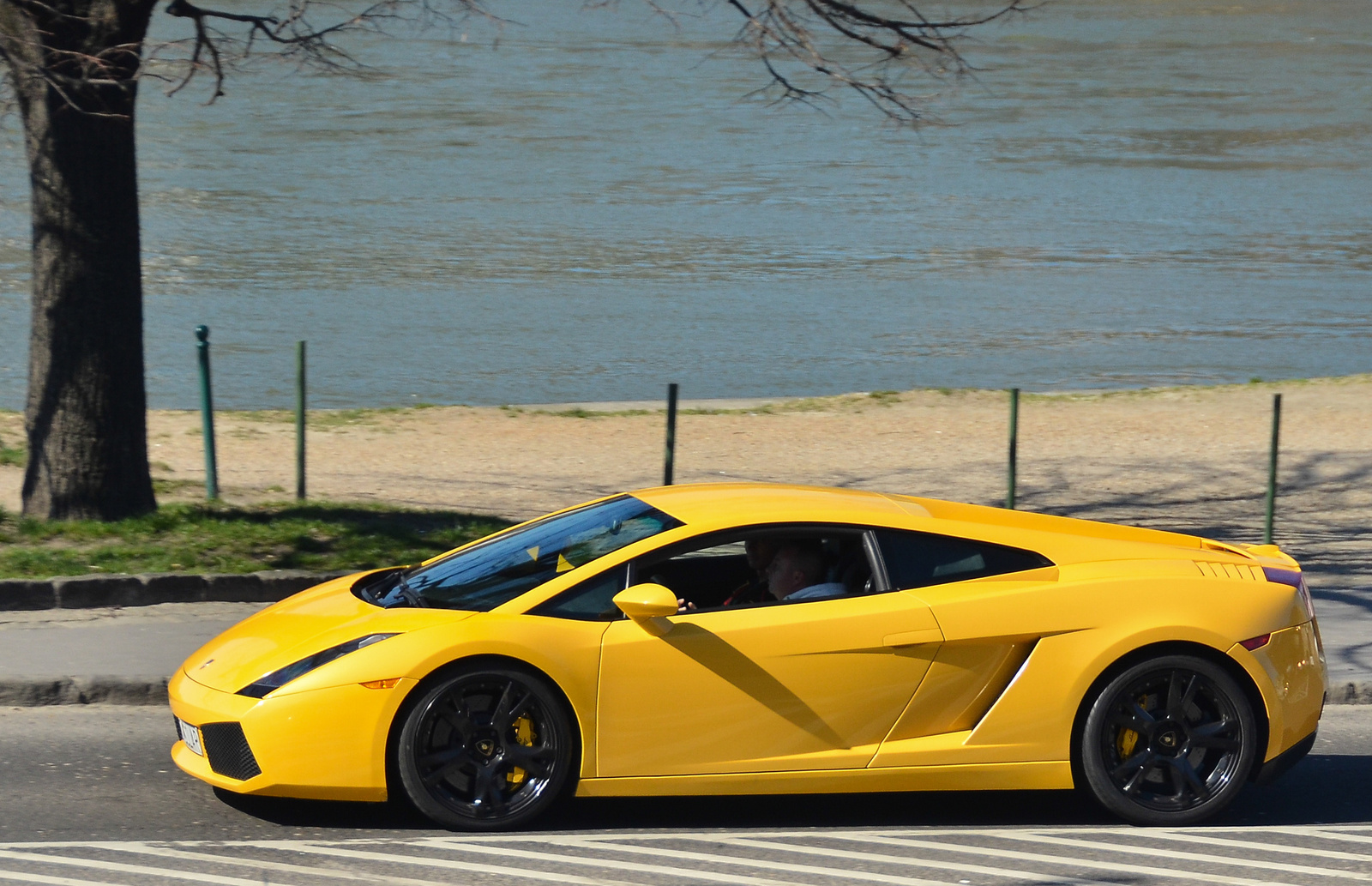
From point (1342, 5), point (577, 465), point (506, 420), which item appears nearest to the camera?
point (577, 465)

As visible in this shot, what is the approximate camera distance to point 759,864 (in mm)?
5559

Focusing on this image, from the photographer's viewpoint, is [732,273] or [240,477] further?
[732,273]

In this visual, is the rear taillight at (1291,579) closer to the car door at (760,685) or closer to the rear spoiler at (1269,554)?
the rear spoiler at (1269,554)

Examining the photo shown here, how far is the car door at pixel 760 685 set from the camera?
5.71 metres

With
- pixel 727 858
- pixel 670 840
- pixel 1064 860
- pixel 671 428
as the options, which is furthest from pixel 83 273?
pixel 1064 860

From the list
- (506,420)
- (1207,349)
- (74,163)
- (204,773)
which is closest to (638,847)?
(204,773)

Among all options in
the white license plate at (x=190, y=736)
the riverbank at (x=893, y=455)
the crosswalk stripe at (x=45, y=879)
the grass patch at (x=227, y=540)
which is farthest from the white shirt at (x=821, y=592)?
the riverbank at (x=893, y=455)

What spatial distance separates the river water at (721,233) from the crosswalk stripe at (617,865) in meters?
8.89

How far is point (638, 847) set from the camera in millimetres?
5699

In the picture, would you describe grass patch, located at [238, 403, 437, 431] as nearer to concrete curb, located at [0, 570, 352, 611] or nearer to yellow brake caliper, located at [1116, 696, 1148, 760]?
concrete curb, located at [0, 570, 352, 611]

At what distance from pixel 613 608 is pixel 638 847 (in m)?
0.84

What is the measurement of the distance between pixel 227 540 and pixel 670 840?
17.6 feet

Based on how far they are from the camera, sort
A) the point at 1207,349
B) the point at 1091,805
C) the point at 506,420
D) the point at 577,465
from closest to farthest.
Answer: the point at 1091,805 < the point at 577,465 < the point at 506,420 < the point at 1207,349

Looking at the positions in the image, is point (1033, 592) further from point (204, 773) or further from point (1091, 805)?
point (204, 773)
